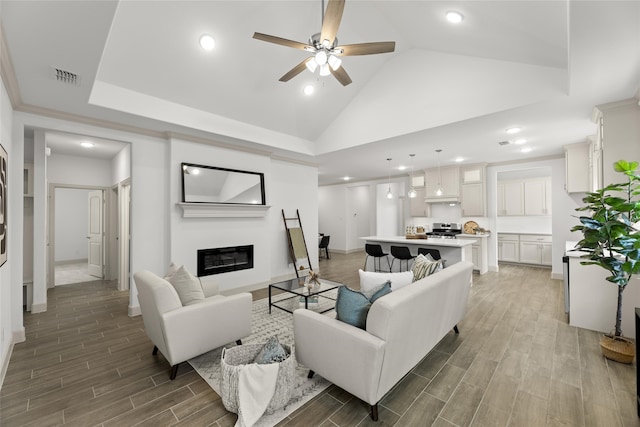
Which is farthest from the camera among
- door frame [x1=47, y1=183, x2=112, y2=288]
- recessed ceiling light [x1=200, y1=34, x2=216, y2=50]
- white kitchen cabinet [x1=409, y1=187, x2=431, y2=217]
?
white kitchen cabinet [x1=409, y1=187, x2=431, y2=217]

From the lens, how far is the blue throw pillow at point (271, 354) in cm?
192

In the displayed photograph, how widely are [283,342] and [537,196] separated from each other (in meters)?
7.43

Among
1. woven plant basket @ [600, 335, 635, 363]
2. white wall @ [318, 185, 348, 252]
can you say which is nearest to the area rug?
woven plant basket @ [600, 335, 635, 363]

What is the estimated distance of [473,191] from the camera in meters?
6.64

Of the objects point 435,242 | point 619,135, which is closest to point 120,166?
point 435,242

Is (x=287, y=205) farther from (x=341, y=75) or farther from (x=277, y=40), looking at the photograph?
(x=277, y=40)

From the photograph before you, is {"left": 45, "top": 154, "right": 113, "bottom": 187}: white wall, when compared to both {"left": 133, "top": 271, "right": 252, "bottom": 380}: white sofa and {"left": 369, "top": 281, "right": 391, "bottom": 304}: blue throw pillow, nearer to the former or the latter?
{"left": 133, "top": 271, "right": 252, "bottom": 380}: white sofa

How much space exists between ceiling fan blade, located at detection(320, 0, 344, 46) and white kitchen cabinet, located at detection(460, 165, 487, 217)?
18.5 ft

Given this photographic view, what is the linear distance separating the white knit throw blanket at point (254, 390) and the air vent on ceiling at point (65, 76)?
3035 millimetres

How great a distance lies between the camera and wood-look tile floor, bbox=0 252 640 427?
1828mm

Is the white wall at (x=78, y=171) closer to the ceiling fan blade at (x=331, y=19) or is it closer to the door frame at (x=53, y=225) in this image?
the door frame at (x=53, y=225)

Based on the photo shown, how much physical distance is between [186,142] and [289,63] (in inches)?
79.0

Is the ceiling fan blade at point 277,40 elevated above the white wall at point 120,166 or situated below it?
above

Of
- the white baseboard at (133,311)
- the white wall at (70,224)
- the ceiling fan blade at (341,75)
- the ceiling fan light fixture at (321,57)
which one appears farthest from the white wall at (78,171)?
the ceiling fan light fixture at (321,57)
